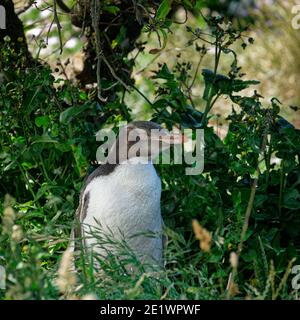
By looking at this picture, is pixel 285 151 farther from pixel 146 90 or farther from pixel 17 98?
pixel 146 90

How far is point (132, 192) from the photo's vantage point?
177 inches

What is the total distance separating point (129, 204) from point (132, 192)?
0.06 metres

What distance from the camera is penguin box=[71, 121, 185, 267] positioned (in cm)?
446

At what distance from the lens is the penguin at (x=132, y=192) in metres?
4.46

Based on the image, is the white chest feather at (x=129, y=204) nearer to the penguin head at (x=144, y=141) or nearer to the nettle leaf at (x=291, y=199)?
the penguin head at (x=144, y=141)

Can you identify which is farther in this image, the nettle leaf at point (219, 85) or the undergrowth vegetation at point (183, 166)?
the nettle leaf at point (219, 85)

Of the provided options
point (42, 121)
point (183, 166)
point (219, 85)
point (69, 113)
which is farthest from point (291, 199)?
point (42, 121)

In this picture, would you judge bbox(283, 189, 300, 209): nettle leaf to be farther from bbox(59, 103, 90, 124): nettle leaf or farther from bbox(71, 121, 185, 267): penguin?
bbox(59, 103, 90, 124): nettle leaf

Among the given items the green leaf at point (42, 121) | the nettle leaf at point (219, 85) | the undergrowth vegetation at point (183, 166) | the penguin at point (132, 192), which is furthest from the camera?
the nettle leaf at point (219, 85)

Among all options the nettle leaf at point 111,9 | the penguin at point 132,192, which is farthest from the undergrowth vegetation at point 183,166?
the nettle leaf at point 111,9

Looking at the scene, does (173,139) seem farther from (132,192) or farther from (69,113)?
Answer: (69,113)

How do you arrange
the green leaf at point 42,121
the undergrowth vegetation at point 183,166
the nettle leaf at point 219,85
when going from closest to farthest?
the undergrowth vegetation at point 183,166
the green leaf at point 42,121
the nettle leaf at point 219,85

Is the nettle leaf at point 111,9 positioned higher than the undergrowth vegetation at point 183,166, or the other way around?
the nettle leaf at point 111,9
